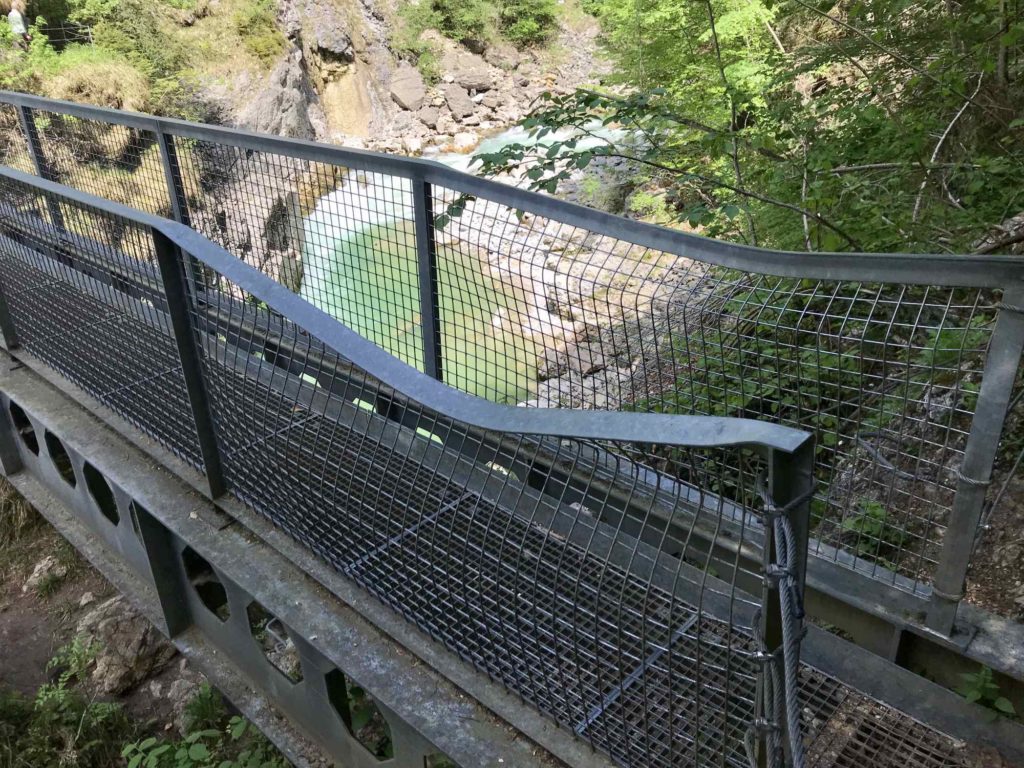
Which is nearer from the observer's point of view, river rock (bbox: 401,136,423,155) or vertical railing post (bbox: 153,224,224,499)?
vertical railing post (bbox: 153,224,224,499)

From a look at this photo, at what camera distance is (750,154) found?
648cm

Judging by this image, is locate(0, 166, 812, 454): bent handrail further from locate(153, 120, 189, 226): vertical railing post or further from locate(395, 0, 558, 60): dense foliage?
locate(395, 0, 558, 60): dense foliage

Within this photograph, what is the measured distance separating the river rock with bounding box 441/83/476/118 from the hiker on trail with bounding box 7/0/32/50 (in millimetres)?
10822

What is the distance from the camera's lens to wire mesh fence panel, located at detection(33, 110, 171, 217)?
5051 millimetres

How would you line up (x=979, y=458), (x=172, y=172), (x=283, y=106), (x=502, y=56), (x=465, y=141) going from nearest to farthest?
(x=979, y=458), (x=172, y=172), (x=283, y=106), (x=465, y=141), (x=502, y=56)

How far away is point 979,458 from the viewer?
2.04 metres

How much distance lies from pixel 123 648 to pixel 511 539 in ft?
8.56

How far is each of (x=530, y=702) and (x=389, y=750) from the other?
1.30 meters

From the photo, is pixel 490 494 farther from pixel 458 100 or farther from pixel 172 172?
pixel 458 100

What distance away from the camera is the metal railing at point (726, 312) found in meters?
2.16

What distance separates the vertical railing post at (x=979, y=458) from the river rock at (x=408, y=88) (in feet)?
74.1

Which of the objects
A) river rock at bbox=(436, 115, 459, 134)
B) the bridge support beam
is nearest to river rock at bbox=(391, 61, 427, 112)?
river rock at bbox=(436, 115, 459, 134)

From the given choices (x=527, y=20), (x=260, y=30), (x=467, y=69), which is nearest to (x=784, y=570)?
(x=260, y=30)

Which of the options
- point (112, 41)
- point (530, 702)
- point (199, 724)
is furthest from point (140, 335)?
point (112, 41)
